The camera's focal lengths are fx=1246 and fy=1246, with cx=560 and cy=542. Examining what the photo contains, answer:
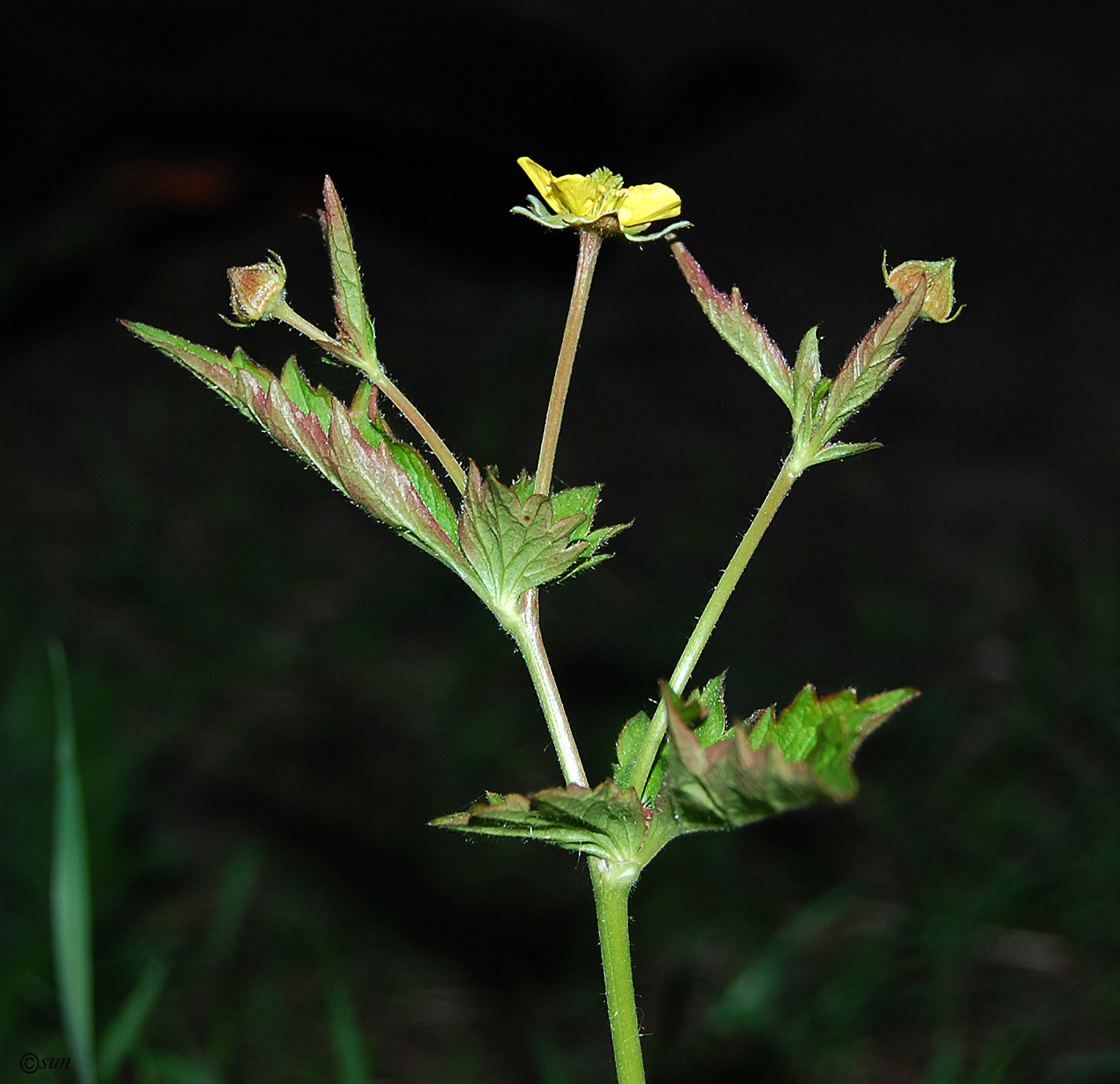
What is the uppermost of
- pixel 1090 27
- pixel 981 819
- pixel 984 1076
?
pixel 1090 27

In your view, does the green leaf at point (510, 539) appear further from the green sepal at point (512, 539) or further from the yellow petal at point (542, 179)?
the yellow petal at point (542, 179)

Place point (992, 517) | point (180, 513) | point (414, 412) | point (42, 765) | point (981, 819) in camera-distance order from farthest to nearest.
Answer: point (992, 517), point (180, 513), point (981, 819), point (42, 765), point (414, 412)

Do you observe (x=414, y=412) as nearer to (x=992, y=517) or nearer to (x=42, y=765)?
(x=42, y=765)

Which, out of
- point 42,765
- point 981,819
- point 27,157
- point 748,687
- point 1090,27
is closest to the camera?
point 42,765

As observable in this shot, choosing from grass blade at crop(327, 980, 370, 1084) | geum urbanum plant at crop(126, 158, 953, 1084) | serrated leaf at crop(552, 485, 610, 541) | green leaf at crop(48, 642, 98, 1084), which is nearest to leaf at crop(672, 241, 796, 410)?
geum urbanum plant at crop(126, 158, 953, 1084)

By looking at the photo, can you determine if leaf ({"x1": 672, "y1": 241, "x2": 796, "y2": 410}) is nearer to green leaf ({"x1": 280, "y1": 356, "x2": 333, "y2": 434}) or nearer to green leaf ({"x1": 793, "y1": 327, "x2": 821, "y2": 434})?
green leaf ({"x1": 793, "y1": 327, "x2": 821, "y2": 434})

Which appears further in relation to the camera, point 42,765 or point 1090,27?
point 1090,27

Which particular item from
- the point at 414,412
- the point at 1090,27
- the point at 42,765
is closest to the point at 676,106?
the point at 1090,27

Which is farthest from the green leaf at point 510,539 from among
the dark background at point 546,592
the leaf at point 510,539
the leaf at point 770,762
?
the dark background at point 546,592
